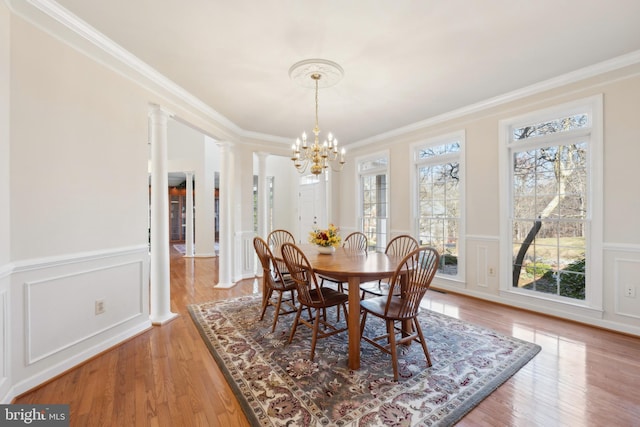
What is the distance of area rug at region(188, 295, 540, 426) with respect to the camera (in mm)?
1667

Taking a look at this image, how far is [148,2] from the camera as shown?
1905 mm

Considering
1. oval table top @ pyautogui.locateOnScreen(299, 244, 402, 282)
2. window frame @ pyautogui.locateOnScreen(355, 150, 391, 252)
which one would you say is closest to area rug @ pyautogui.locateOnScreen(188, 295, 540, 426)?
oval table top @ pyautogui.locateOnScreen(299, 244, 402, 282)

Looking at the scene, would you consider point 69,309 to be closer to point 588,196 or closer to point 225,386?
point 225,386

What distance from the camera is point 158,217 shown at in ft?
10.0

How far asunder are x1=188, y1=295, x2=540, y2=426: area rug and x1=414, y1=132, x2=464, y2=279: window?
1553 mm

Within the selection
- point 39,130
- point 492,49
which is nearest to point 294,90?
point 492,49

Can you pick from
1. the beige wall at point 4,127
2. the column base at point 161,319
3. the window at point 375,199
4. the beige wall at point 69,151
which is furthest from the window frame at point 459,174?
the beige wall at point 4,127

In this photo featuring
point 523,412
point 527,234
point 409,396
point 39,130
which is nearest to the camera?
point 523,412

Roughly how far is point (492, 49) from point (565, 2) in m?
0.57

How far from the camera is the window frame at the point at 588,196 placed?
2859mm

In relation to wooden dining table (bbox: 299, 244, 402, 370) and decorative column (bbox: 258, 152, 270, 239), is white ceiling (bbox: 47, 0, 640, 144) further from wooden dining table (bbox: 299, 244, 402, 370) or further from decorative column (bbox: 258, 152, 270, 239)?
wooden dining table (bbox: 299, 244, 402, 370)

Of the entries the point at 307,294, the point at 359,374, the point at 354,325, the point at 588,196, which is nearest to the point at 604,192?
the point at 588,196

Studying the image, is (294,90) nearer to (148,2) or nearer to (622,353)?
(148,2)

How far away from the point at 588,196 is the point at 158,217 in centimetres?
472
